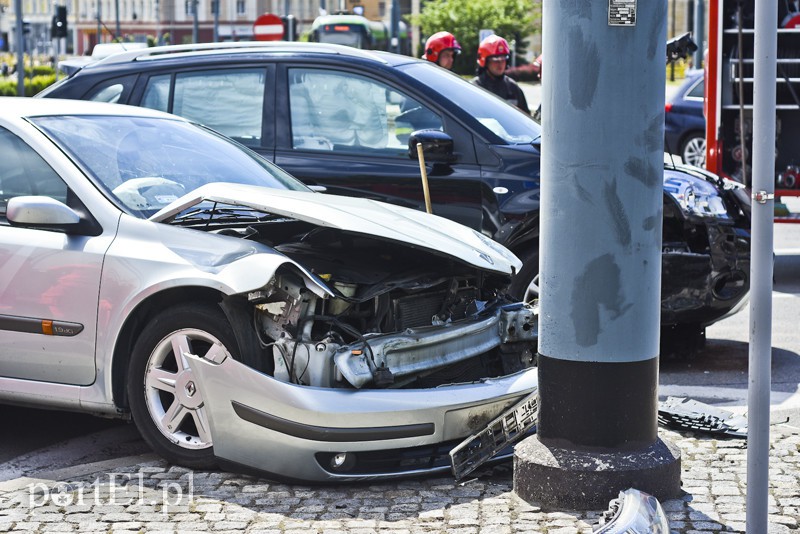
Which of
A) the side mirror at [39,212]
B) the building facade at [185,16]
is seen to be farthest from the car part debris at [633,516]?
the building facade at [185,16]

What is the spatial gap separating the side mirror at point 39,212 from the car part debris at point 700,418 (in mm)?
2671

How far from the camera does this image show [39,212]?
17.2ft

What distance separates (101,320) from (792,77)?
783 centimetres

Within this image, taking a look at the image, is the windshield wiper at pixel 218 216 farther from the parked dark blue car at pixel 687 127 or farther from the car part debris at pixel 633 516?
the parked dark blue car at pixel 687 127

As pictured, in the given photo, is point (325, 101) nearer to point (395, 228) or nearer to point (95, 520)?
point (395, 228)

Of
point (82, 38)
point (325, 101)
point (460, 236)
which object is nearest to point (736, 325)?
point (325, 101)

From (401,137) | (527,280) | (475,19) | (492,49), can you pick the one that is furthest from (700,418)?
(475,19)

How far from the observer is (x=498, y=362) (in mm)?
5516

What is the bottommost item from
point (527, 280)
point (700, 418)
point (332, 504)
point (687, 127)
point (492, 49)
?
point (332, 504)

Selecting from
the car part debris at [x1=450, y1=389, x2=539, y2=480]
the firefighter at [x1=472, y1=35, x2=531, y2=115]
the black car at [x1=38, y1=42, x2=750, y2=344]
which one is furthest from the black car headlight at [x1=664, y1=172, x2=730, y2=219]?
the firefighter at [x1=472, y1=35, x2=531, y2=115]

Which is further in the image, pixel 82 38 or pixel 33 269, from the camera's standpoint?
pixel 82 38

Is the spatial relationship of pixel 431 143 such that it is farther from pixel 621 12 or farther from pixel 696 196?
pixel 621 12

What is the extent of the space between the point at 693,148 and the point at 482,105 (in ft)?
39.7

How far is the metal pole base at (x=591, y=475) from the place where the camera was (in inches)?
175
